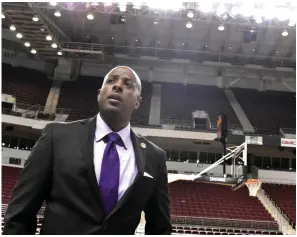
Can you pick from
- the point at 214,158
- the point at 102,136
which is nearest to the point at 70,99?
the point at 214,158

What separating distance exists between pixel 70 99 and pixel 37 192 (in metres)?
19.9

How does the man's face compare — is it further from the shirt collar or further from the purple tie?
the purple tie

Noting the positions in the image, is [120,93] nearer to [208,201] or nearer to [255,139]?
[208,201]

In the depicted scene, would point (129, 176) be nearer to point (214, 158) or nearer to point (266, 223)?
point (266, 223)

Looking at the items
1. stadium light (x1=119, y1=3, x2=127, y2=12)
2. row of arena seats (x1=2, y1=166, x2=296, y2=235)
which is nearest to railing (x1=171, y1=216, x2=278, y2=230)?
row of arena seats (x1=2, y1=166, x2=296, y2=235)

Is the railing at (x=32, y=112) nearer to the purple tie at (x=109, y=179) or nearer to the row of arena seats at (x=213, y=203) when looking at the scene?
the row of arena seats at (x=213, y=203)

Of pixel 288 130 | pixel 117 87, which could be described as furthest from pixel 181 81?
pixel 117 87

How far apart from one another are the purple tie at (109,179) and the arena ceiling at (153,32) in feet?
48.9

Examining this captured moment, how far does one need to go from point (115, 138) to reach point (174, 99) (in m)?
20.4

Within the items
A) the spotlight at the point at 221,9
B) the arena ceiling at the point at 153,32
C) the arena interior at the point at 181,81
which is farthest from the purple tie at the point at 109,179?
the arena ceiling at the point at 153,32

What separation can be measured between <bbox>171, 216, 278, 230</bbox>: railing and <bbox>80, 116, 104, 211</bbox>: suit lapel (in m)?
11.5

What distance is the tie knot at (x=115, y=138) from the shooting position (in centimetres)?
149

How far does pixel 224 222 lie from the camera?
12.6 meters

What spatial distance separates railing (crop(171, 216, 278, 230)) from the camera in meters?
12.5
